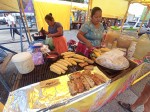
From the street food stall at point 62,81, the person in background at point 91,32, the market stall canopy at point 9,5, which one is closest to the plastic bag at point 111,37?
the person in background at point 91,32

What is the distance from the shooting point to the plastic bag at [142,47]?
59.4 inches

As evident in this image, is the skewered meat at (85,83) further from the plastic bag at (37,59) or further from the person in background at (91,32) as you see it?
the person in background at (91,32)

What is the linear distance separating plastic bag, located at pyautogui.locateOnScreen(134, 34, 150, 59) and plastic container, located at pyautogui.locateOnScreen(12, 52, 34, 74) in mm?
1556

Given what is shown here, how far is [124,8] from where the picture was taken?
3334 millimetres

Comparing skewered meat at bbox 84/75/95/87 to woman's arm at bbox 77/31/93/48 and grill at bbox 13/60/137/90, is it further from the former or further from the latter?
woman's arm at bbox 77/31/93/48

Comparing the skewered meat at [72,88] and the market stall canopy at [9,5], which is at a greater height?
the market stall canopy at [9,5]

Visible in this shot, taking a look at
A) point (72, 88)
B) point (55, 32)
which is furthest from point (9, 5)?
point (72, 88)

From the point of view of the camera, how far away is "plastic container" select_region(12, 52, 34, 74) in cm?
83

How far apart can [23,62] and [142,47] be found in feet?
5.39

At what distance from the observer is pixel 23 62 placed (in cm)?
84

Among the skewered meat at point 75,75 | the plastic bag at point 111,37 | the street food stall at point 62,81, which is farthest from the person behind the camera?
the plastic bag at point 111,37

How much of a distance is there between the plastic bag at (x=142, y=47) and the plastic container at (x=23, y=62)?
61.3 inches

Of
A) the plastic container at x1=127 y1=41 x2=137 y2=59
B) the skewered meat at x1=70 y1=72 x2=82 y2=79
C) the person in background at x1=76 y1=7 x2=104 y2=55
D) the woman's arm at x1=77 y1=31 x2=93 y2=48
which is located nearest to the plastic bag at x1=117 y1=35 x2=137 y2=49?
the plastic container at x1=127 y1=41 x2=137 y2=59

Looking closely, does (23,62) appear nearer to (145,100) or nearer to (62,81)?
(62,81)
